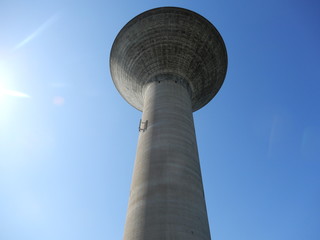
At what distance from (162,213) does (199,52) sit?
1153 cm

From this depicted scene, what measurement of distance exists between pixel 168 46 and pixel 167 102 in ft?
16.3

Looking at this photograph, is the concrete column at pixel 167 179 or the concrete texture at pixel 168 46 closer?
the concrete column at pixel 167 179

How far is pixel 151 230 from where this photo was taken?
844 centimetres

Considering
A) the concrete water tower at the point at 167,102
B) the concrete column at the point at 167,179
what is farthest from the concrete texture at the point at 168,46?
the concrete column at the point at 167,179

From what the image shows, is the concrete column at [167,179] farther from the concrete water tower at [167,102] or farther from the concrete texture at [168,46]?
the concrete texture at [168,46]

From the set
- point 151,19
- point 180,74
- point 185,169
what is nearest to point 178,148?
point 185,169

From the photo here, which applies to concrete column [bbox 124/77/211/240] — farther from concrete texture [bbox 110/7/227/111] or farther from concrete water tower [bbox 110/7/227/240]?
concrete texture [bbox 110/7/227/111]

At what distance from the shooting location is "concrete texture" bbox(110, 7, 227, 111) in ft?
53.1

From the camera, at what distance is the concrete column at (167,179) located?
8.65m

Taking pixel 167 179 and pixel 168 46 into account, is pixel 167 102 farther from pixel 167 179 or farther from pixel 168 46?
pixel 168 46

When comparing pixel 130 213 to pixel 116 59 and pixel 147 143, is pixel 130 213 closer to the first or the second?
pixel 147 143

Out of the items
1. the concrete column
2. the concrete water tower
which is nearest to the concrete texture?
the concrete water tower

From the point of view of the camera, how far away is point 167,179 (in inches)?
387

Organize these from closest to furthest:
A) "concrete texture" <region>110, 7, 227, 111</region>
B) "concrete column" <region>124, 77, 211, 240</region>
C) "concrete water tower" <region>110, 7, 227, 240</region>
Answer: "concrete column" <region>124, 77, 211, 240</region>
"concrete water tower" <region>110, 7, 227, 240</region>
"concrete texture" <region>110, 7, 227, 111</region>
